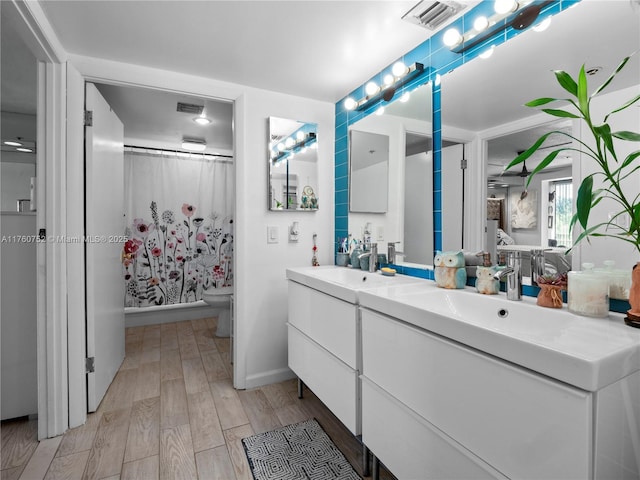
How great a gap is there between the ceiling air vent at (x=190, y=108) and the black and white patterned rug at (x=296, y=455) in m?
2.53

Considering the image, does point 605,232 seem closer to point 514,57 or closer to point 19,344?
point 514,57

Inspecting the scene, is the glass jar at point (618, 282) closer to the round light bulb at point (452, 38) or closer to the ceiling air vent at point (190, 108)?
the round light bulb at point (452, 38)

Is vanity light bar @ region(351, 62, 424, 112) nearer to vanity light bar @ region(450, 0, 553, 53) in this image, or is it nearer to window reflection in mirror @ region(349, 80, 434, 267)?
window reflection in mirror @ region(349, 80, 434, 267)

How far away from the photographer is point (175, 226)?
3.88 metres

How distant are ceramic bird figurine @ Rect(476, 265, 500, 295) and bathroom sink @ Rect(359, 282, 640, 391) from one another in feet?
0.12

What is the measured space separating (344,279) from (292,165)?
3.16 ft

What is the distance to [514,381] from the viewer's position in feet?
2.75

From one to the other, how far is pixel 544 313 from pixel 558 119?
73 cm

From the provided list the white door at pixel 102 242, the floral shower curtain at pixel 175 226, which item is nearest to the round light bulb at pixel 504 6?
the white door at pixel 102 242

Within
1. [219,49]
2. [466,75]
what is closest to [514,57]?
[466,75]

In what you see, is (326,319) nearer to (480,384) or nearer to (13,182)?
(480,384)

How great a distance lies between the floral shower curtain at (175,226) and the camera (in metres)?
3.71

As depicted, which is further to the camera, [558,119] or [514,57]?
[514,57]

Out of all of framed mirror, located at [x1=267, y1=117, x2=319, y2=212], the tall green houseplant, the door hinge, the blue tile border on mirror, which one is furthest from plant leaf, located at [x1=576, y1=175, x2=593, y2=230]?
the door hinge
